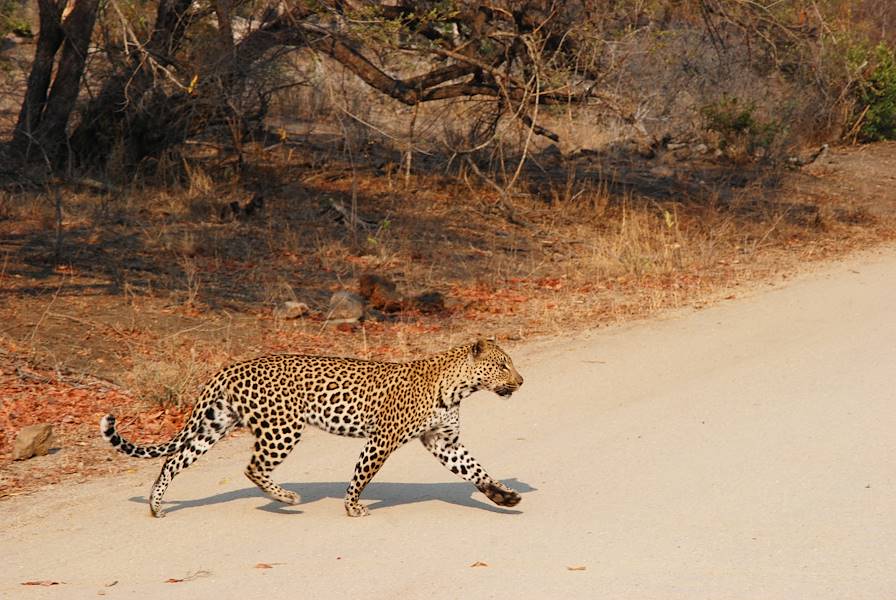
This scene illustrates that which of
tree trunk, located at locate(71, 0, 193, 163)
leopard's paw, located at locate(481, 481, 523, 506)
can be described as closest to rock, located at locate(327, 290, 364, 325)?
leopard's paw, located at locate(481, 481, 523, 506)

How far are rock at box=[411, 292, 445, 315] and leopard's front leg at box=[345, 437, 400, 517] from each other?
21.3 ft

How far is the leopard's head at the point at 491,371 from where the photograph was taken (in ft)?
25.0

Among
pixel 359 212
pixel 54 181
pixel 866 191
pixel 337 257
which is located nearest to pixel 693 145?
pixel 866 191

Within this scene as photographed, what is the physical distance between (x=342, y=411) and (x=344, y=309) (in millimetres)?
5797

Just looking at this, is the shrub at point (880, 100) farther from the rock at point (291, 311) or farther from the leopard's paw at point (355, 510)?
the leopard's paw at point (355, 510)

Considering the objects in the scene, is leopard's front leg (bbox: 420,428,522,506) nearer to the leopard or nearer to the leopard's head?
the leopard

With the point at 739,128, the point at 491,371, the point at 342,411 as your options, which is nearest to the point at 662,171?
the point at 739,128

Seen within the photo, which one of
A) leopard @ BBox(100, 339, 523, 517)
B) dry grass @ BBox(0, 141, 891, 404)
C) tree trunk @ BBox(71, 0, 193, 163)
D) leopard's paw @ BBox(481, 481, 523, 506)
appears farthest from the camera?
tree trunk @ BBox(71, 0, 193, 163)

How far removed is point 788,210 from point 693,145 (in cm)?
460

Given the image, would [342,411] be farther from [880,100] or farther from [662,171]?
[880,100]

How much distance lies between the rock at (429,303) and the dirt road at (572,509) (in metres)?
2.56

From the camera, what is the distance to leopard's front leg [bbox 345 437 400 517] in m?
7.47

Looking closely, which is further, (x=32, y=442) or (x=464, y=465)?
(x=32, y=442)

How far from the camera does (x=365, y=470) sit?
748cm
